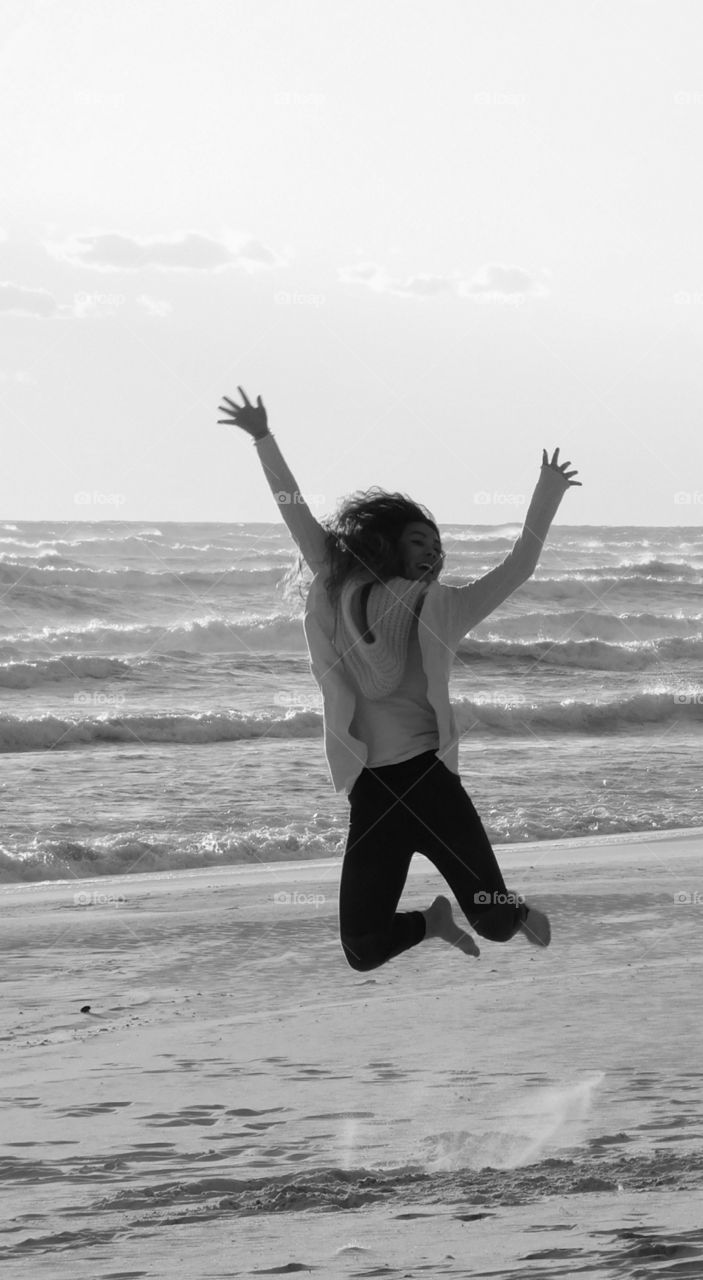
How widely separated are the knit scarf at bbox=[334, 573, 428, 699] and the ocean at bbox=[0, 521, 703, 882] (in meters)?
0.42

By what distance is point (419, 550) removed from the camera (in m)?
4.17

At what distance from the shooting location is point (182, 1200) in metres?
3.77

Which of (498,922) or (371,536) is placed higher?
(371,536)

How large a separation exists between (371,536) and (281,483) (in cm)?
35

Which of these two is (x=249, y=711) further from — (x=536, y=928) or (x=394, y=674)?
(x=394, y=674)

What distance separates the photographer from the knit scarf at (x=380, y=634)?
13.4ft

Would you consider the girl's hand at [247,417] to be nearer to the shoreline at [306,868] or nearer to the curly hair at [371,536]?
the curly hair at [371,536]

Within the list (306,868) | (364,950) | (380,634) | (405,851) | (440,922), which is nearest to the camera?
(380,634)

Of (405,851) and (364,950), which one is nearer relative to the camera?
(405,851)

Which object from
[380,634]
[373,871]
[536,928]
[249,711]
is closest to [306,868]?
[536,928]

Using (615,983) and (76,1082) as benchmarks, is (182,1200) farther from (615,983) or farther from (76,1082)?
(615,983)

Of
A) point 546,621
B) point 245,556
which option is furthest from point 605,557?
point 546,621

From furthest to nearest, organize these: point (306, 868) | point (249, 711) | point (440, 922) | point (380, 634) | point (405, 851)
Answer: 1. point (249, 711)
2. point (306, 868)
3. point (440, 922)
4. point (405, 851)
5. point (380, 634)

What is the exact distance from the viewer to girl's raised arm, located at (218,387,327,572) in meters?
4.24
